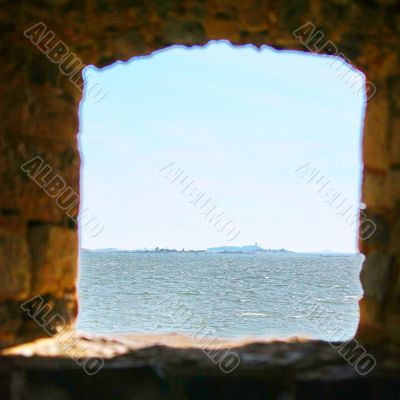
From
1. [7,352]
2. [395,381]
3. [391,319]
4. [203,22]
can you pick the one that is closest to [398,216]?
[391,319]

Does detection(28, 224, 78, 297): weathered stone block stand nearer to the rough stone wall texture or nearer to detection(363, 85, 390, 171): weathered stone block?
the rough stone wall texture

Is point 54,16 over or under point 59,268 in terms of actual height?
over

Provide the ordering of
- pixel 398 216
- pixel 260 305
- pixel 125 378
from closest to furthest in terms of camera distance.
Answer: pixel 125 378 → pixel 398 216 → pixel 260 305

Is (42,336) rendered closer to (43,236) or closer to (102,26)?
(43,236)

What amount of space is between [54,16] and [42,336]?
1302 mm

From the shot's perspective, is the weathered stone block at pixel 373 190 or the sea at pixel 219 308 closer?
the weathered stone block at pixel 373 190

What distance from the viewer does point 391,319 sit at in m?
2.79

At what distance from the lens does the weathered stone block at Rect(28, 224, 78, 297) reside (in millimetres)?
2932

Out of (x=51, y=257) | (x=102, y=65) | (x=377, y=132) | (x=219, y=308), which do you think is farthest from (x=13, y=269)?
(x=219, y=308)

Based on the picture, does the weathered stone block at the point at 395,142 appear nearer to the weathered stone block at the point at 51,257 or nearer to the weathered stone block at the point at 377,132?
the weathered stone block at the point at 377,132

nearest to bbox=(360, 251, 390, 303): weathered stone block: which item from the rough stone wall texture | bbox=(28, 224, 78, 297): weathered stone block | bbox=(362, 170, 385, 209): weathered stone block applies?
the rough stone wall texture

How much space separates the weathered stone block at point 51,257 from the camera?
293 cm

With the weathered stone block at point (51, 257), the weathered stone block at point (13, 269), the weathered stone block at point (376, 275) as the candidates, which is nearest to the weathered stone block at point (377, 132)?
the weathered stone block at point (376, 275)

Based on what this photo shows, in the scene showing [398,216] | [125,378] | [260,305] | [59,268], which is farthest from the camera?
[260,305]
